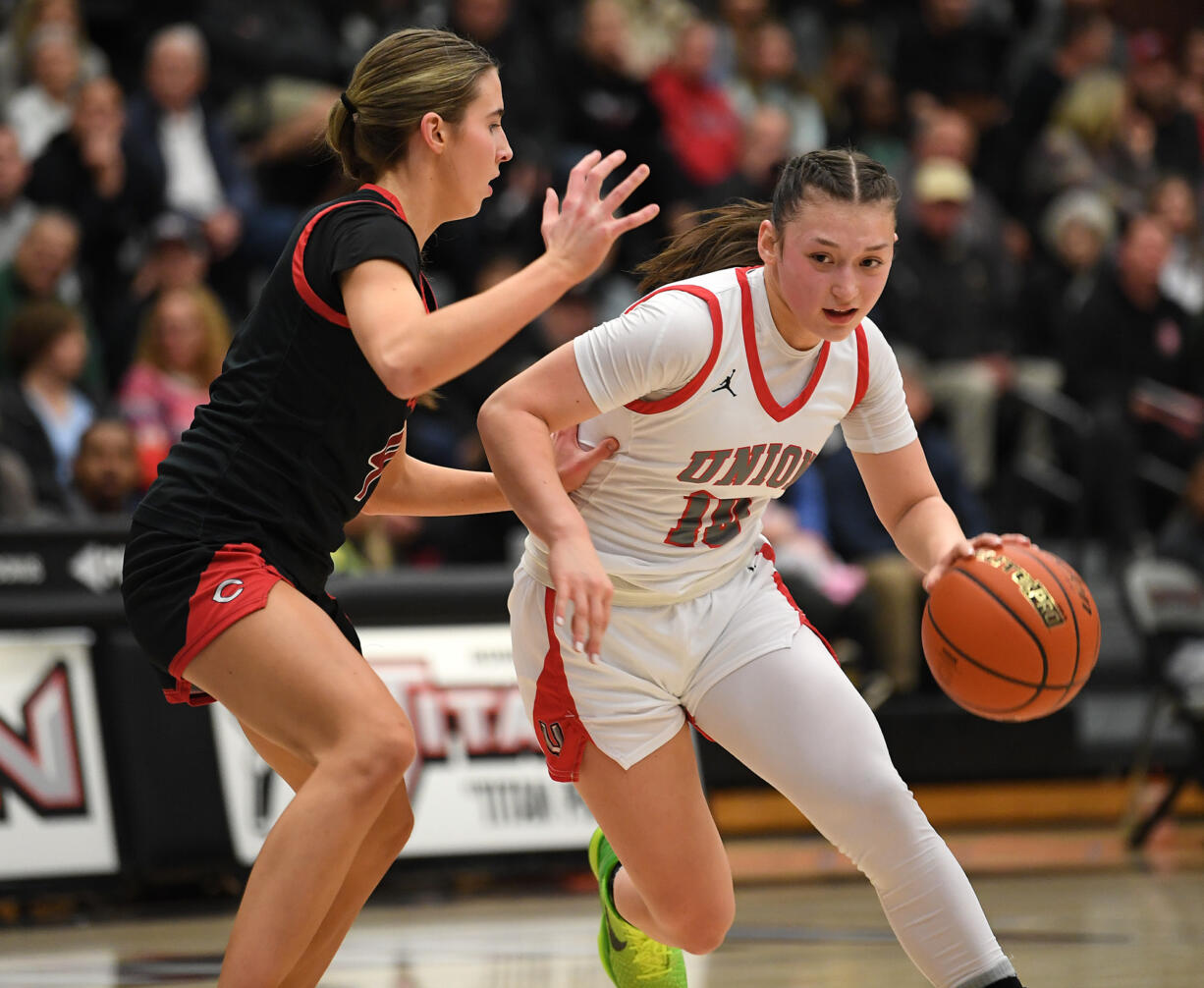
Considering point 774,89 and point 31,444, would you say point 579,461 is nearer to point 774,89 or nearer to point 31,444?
point 31,444

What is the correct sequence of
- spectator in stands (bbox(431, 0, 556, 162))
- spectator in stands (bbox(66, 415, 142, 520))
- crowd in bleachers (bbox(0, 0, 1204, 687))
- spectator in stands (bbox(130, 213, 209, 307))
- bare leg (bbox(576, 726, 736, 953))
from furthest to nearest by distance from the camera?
spectator in stands (bbox(431, 0, 556, 162)) < spectator in stands (bbox(130, 213, 209, 307)) < crowd in bleachers (bbox(0, 0, 1204, 687)) < spectator in stands (bbox(66, 415, 142, 520)) < bare leg (bbox(576, 726, 736, 953))

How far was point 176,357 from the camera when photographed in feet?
25.6

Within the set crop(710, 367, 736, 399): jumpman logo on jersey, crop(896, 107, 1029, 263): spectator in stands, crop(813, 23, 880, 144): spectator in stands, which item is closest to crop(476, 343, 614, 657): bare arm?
crop(710, 367, 736, 399): jumpman logo on jersey

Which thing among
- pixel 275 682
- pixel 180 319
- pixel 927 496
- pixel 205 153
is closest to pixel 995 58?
pixel 205 153

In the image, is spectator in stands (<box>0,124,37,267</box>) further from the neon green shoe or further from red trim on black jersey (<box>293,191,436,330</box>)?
red trim on black jersey (<box>293,191,436,330</box>)

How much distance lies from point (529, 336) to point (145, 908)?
3839mm

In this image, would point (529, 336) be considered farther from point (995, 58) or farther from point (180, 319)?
point (995, 58)

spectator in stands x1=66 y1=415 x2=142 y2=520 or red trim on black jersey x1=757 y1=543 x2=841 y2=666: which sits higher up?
red trim on black jersey x1=757 y1=543 x2=841 y2=666

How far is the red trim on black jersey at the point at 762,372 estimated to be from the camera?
3.47m

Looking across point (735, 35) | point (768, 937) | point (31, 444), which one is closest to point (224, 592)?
point (768, 937)

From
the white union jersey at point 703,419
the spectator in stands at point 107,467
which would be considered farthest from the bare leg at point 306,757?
the spectator in stands at point 107,467

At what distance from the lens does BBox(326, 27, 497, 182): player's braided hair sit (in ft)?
10.8

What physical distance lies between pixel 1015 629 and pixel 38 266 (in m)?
5.84

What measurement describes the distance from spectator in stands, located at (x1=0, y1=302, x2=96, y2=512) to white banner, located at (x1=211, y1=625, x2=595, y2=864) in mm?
1874
